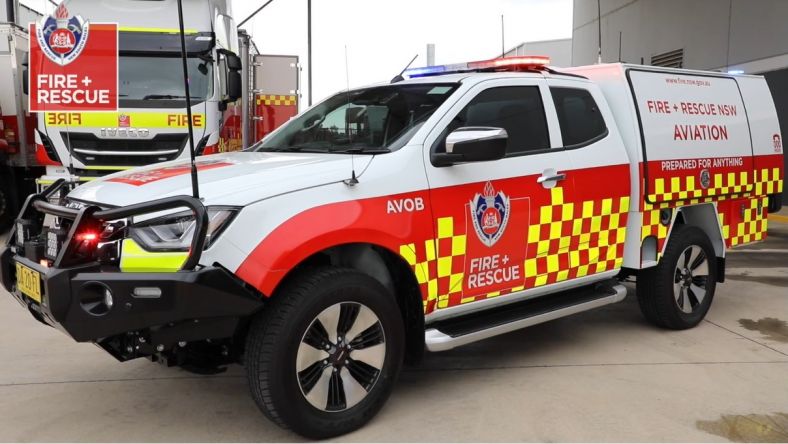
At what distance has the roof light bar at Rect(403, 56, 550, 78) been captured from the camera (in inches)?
169

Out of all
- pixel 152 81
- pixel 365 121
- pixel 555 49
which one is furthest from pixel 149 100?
pixel 555 49

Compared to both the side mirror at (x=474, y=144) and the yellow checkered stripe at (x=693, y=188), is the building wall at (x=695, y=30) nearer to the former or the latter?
the yellow checkered stripe at (x=693, y=188)

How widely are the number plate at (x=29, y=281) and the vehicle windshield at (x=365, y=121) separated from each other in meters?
1.56

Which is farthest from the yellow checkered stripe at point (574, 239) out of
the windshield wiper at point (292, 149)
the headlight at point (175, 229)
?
the headlight at point (175, 229)

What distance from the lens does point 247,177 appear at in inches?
122

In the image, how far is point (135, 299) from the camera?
2691 millimetres

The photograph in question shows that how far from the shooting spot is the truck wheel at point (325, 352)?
9.53 ft

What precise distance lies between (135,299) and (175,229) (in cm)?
33

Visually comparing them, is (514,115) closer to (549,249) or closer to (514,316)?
(549,249)

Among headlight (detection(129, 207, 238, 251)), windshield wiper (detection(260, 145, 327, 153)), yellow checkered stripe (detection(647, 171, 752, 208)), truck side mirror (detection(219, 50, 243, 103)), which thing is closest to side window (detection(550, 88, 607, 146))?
yellow checkered stripe (detection(647, 171, 752, 208))

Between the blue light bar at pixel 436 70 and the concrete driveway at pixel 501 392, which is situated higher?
the blue light bar at pixel 436 70

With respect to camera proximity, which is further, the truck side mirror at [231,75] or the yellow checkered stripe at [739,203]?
the truck side mirror at [231,75]

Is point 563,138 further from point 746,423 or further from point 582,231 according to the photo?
point 746,423

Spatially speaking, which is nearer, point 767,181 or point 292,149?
point 292,149
